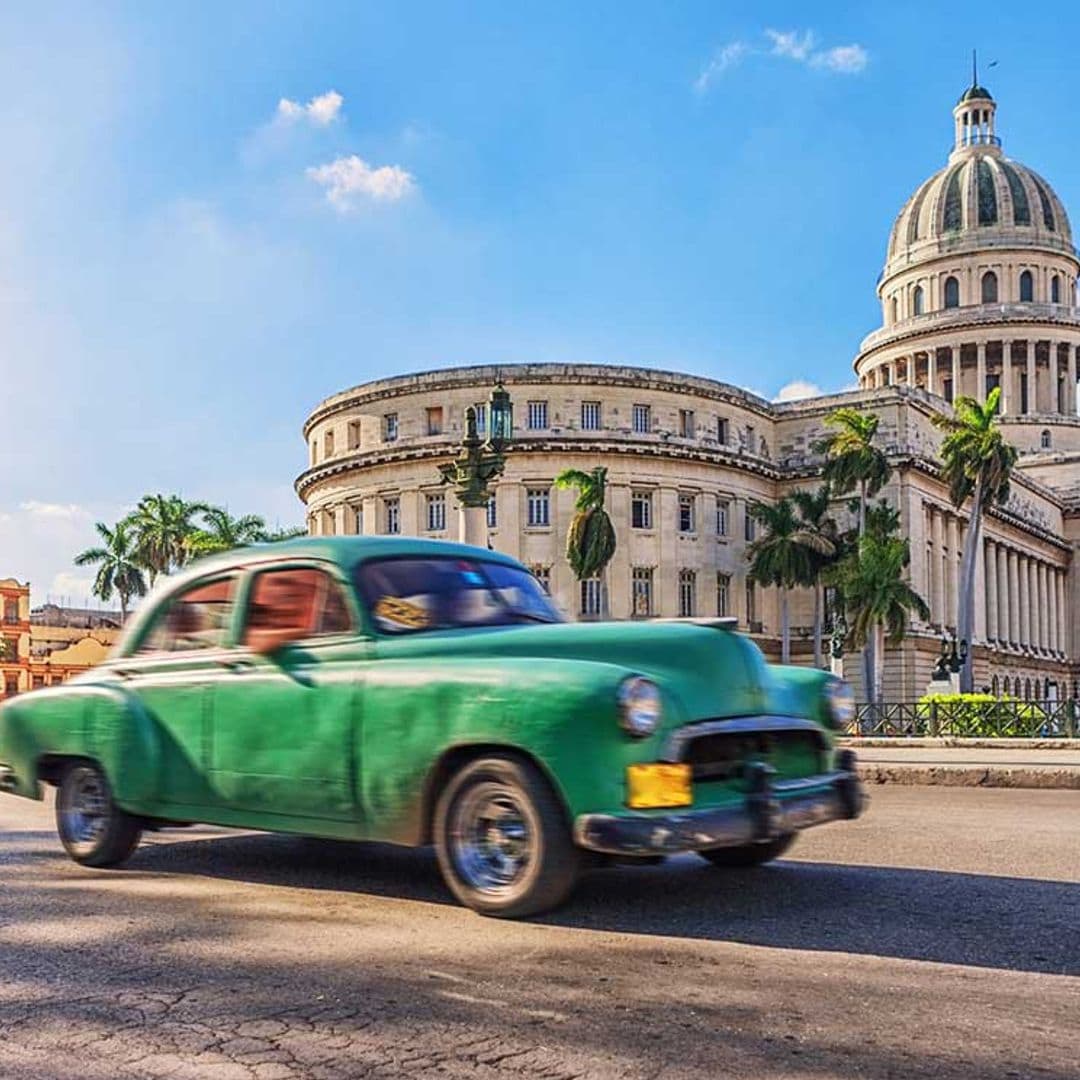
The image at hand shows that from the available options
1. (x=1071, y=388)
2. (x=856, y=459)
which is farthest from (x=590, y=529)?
(x=1071, y=388)

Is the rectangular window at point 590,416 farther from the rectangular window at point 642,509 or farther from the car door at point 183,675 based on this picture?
the car door at point 183,675

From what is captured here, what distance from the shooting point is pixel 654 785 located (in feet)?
18.3

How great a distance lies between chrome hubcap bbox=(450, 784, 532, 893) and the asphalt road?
217mm

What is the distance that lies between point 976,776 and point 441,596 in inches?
363

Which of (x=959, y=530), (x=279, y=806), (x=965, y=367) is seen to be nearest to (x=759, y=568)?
(x=959, y=530)

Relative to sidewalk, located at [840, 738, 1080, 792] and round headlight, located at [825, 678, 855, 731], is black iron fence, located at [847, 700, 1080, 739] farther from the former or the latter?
round headlight, located at [825, 678, 855, 731]

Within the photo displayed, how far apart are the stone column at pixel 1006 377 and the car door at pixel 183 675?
10106 centimetres

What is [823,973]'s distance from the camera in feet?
15.9

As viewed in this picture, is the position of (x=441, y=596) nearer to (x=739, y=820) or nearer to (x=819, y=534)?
(x=739, y=820)

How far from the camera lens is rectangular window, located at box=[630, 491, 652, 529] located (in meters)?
67.0

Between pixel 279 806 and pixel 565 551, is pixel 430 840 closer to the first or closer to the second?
pixel 279 806

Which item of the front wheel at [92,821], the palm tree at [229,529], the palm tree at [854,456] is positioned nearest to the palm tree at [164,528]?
the palm tree at [229,529]

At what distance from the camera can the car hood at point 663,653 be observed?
5936 millimetres

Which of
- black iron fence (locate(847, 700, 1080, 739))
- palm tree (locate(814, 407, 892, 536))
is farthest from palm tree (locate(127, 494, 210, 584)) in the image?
black iron fence (locate(847, 700, 1080, 739))
